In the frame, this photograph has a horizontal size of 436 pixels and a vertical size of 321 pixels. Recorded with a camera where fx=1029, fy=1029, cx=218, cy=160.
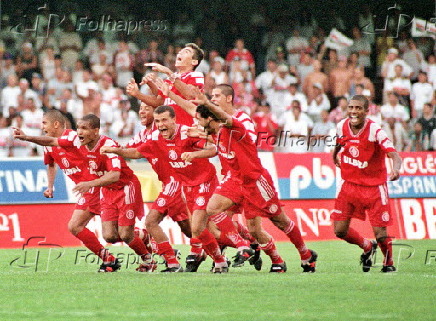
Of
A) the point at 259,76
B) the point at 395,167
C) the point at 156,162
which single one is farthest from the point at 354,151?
the point at 259,76

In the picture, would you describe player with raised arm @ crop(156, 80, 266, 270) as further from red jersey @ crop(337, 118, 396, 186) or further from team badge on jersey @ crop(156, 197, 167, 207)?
red jersey @ crop(337, 118, 396, 186)

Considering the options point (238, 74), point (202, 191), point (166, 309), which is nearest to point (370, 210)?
point (202, 191)

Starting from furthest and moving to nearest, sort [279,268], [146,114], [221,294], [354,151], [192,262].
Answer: [146,114]
[192,262]
[354,151]
[279,268]
[221,294]

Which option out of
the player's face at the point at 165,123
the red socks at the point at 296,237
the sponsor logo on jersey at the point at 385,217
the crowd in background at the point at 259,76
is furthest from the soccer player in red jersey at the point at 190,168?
the crowd in background at the point at 259,76

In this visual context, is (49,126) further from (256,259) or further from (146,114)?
(256,259)

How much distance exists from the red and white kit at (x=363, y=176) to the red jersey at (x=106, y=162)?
108 inches

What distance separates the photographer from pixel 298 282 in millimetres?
10805

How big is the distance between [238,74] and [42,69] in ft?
14.5

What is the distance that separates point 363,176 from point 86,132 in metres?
3.47

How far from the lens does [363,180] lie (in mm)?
12656

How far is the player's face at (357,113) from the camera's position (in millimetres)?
12547

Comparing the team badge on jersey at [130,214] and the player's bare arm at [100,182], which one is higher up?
the player's bare arm at [100,182]

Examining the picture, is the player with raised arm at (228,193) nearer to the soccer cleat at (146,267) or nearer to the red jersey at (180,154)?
the red jersey at (180,154)

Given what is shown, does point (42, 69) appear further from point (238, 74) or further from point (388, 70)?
point (388, 70)
